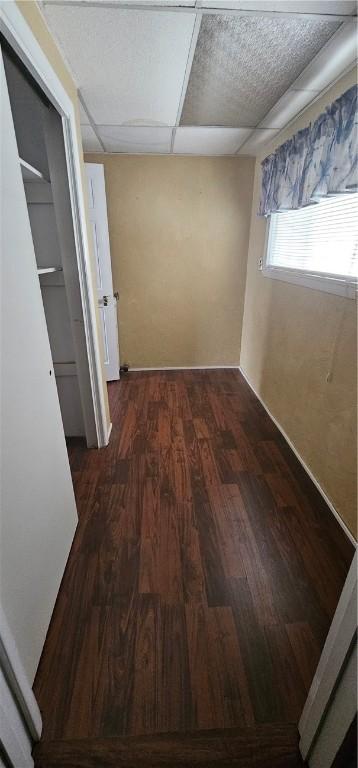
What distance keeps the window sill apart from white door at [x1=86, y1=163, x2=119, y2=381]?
149 cm

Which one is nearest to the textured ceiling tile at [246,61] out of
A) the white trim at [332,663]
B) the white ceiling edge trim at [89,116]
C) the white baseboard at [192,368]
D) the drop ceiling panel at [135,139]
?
the drop ceiling panel at [135,139]

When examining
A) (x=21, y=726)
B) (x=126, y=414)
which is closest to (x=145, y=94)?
(x=126, y=414)

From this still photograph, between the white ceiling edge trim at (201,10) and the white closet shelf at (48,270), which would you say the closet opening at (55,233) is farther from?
the white ceiling edge trim at (201,10)

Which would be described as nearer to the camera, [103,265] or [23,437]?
[23,437]

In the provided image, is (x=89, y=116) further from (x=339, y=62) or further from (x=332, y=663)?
(x=332, y=663)

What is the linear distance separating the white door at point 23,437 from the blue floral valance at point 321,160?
1398mm

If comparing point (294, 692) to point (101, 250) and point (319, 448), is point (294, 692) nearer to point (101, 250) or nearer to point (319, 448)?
point (319, 448)

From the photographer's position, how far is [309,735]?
0.86m

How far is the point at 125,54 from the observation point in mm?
1427

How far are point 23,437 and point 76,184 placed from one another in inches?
56.1

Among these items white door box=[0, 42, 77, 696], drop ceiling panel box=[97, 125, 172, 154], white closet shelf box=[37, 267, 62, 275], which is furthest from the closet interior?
drop ceiling panel box=[97, 125, 172, 154]

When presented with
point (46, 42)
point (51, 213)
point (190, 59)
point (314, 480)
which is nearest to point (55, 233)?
point (51, 213)

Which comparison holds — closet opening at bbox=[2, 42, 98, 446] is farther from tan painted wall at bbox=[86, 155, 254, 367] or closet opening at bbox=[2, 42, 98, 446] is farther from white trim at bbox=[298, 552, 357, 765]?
white trim at bbox=[298, 552, 357, 765]

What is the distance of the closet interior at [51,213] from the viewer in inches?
60.3
